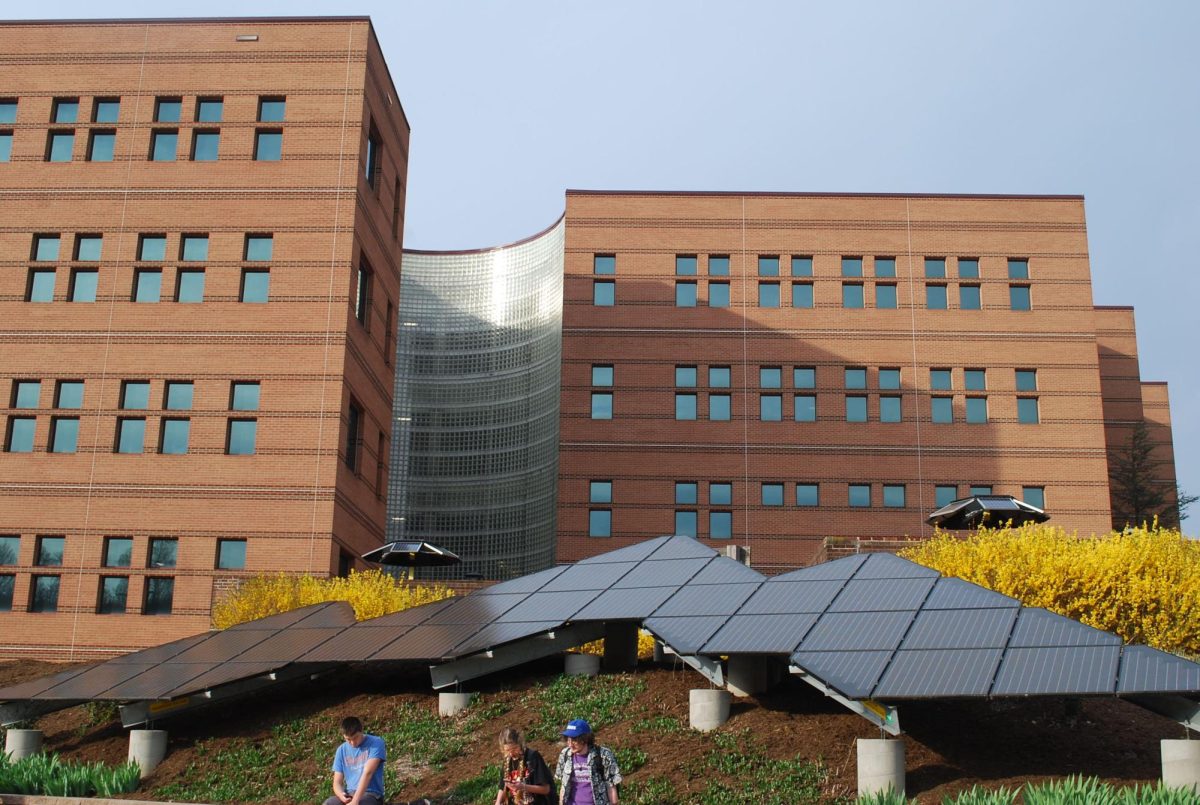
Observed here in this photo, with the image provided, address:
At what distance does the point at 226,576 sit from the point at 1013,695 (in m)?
29.3

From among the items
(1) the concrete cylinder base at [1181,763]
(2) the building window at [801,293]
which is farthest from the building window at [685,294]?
(1) the concrete cylinder base at [1181,763]

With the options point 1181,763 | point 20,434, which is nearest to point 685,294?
point 20,434

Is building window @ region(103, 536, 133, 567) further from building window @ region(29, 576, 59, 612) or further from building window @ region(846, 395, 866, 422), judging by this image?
building window @ region(846, 395, 866, 422)

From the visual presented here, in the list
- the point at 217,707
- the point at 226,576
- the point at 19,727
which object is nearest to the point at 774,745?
the point at 217,707

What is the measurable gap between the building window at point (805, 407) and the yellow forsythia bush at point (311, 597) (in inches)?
940

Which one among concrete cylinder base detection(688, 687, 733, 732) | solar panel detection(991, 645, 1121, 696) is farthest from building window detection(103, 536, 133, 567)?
solar panel detection(991, 645, 1121, 696)

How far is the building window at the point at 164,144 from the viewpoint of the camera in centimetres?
4244

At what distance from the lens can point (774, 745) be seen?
15.5 meters

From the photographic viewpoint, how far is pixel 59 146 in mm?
42812

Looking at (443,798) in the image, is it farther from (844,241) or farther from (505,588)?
(844,241)

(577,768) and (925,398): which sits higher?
(925,398)

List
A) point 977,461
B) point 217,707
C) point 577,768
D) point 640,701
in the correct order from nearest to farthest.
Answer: point 577,768, point 640,701, point 217,707, point 977,461

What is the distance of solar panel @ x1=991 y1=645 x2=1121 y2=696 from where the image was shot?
13.7m

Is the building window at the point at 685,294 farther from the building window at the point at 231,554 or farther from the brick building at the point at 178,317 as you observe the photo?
the building window at the point at 231,554
